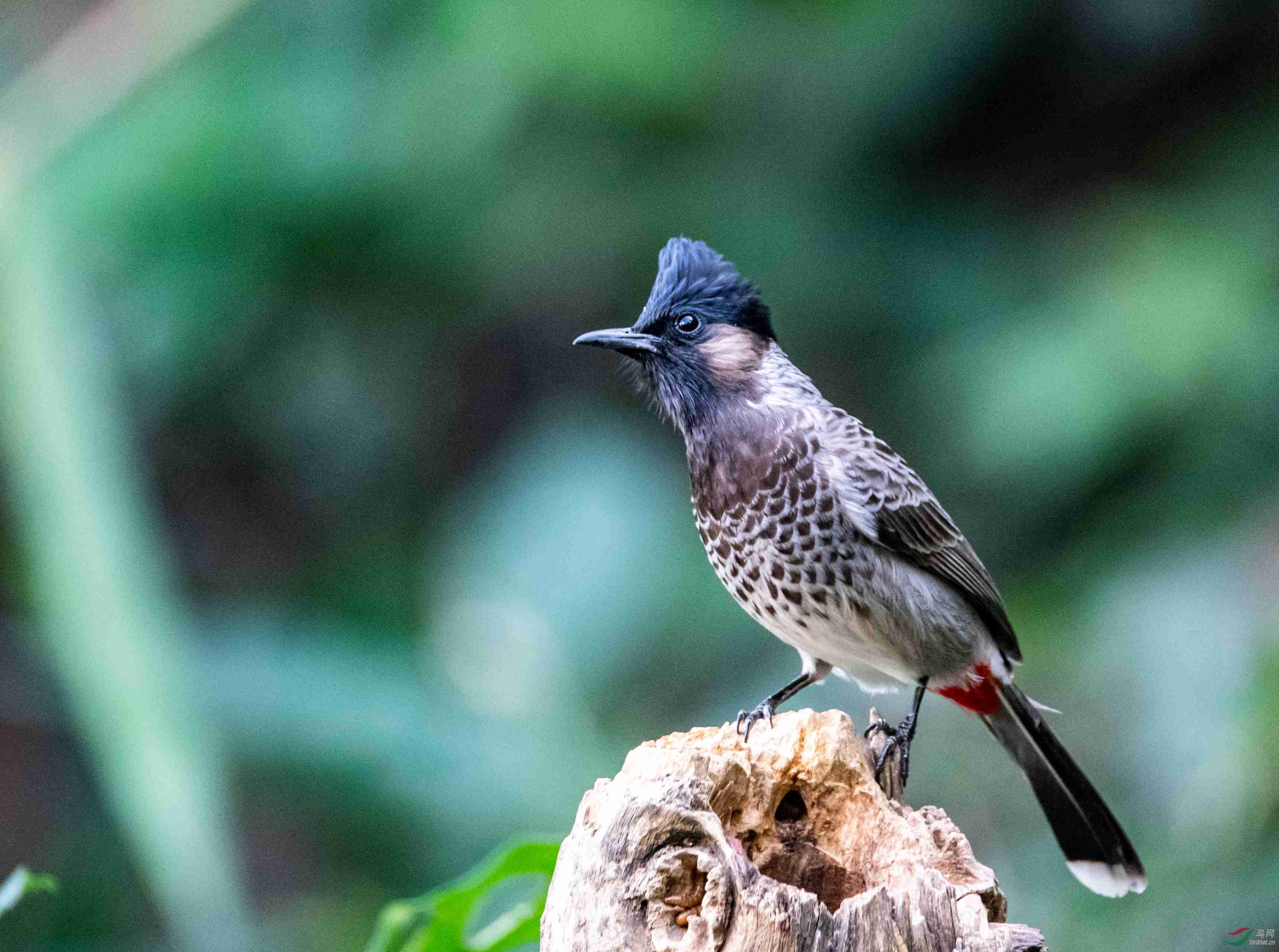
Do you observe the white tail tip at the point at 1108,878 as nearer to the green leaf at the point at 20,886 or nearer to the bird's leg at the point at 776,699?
the bird's leg at the point at 776,699

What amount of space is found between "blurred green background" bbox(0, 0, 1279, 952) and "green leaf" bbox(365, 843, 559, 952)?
136 centimetres

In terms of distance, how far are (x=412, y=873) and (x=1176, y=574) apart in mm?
2855

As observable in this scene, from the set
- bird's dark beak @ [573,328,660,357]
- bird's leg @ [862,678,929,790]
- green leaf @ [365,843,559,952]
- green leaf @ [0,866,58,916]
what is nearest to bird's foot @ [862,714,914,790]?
bird's leg @ [862,678,929,790]

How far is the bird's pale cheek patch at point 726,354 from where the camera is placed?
3.23 meters

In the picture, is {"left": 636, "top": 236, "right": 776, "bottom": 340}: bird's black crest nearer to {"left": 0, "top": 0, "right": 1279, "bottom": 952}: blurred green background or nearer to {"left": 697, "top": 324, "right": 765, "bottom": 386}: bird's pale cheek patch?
{"left": 697, "top": 324, "right": 765, "bottom": 386}: bird's pale cheek patch

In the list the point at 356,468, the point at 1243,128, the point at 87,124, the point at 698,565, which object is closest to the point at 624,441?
the point at 698,565

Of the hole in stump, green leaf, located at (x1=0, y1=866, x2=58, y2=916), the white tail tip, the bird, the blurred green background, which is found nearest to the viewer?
green leaf, located at (x1=0, y1=866, x2=58, y2=916)

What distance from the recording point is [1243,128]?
511 cm

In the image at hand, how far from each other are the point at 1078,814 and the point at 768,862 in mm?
1444

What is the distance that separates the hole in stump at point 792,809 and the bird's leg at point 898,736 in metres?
0.15

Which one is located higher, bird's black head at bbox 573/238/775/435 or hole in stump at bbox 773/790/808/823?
bird's black head at bbox 573/238/775/435

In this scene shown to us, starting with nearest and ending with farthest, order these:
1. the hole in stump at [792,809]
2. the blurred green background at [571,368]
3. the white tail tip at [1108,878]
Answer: the hole in stump at [792,809] < the white tail tip at [1108,878] < the blurred green background at [571,368]

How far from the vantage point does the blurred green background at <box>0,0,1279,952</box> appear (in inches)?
174

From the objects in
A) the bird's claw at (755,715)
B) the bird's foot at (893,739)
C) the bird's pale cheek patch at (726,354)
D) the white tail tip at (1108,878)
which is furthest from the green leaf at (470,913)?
the white tail tip at (1108,878)
